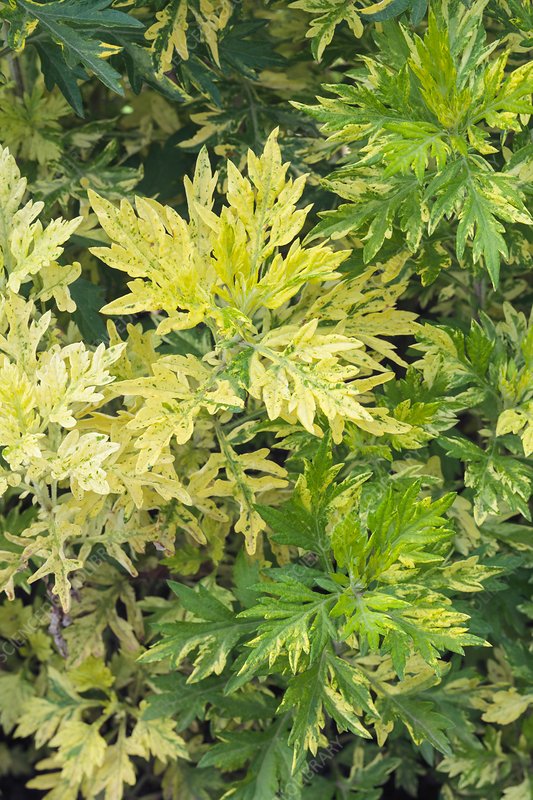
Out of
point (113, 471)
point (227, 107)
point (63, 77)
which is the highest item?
point (63, 77)

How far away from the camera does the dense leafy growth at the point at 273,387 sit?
1.04 m

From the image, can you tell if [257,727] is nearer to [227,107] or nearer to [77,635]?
[77,635]

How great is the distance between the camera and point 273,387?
3.20 ft

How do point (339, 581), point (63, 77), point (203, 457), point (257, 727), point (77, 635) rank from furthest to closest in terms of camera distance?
point (257, 727), point (77, 635), point (203, 457), point (63, 77), point (339, 581)

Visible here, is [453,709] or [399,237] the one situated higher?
[399,237]

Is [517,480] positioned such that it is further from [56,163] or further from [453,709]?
[56,163]

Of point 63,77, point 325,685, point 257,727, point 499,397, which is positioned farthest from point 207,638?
point 63,77

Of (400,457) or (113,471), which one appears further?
(400,457)

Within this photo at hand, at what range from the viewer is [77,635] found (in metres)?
1.53

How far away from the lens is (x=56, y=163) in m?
1.54

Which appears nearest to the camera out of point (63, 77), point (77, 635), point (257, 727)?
point (63, 77)

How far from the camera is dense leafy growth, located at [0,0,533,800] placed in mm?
1044

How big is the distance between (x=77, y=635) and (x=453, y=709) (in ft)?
2.25

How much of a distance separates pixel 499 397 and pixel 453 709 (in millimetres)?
566
